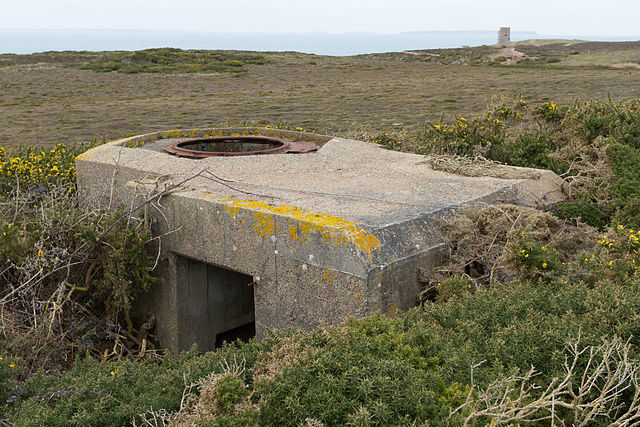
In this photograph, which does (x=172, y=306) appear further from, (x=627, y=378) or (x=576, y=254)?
(x=627, y=378)

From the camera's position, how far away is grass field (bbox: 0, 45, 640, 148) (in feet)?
51.4

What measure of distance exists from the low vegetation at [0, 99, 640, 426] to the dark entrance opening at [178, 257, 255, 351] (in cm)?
37

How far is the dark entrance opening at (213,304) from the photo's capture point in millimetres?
5602

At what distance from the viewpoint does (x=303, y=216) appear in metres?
4.42

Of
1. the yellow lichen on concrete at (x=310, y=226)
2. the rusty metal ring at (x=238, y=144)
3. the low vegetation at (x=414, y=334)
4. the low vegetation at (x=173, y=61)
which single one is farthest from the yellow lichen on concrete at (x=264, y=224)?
the low vegetation at (x=173, y=61)

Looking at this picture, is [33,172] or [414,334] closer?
[414,334]

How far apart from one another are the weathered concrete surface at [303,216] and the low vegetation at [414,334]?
8.7 inches

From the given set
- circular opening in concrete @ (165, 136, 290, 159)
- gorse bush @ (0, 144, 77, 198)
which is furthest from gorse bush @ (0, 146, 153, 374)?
circular opening in concrete @ (165, 136, 290, 159)

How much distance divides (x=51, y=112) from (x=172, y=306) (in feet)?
48.1

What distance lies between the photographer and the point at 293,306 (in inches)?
177

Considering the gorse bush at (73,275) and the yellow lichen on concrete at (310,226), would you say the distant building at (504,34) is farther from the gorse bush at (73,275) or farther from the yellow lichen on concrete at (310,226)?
the yellow lichen on concrete at (310,226)

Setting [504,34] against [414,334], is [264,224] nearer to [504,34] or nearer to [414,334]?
[414,334]

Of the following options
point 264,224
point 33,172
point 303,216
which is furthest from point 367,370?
point 33,172

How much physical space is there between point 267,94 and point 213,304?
17214 millimetres
